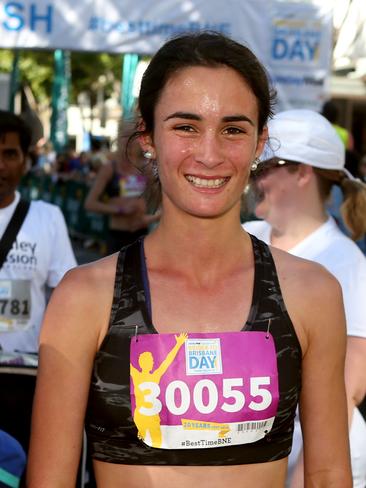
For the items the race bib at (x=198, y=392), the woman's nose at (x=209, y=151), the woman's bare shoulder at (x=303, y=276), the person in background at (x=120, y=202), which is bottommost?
the person in background at (x=120, y=202)

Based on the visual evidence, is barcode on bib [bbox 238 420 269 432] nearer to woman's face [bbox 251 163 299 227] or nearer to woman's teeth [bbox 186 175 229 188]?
woman's teeth [bbox 186 175 229 188]

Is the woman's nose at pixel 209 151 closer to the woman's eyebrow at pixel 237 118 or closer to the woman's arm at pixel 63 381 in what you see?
the woman's eyebrow at pixel 237 118

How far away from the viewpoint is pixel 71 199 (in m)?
17.7

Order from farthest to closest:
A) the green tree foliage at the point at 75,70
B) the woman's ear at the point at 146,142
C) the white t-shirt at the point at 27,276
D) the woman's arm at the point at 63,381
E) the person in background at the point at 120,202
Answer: the green tree foliage at the point at 75,70 < the person in background at the point at 120,202 < the white t-shirt at the point at 27,276 < the woman's ear at the point at 146,142 < the woman's arm at the point at 63,381

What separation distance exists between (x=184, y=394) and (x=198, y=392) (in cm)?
3

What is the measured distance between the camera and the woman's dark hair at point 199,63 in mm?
2238

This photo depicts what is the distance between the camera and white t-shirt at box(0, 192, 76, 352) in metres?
4.12

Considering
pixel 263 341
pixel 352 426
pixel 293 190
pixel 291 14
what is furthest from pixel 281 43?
pixel 263 341

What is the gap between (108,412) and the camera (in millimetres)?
2127

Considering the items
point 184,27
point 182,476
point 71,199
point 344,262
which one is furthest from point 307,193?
point 71,199

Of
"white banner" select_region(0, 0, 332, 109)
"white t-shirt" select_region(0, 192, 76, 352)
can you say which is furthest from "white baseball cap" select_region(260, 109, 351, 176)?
"white banner" select_region(0, 0, 332, 109)

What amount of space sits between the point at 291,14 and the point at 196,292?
651 cm

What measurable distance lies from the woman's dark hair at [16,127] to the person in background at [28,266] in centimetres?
22

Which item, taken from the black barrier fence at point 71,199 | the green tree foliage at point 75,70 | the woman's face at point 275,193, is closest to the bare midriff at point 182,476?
the woman's face at point 275,193
